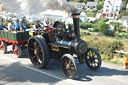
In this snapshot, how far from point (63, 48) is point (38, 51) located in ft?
3.81

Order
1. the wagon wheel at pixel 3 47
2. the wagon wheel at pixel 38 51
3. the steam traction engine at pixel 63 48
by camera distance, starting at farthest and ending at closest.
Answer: the wagon wheel at pixel 3 47 < the wagon wheel at pixel 38 51 < the steam traction engine at pixel 63 48

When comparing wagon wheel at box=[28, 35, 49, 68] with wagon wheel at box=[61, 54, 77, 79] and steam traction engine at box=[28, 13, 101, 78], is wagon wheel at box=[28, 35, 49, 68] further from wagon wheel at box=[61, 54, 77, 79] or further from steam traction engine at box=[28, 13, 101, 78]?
wagon wheel at box=[61, 54, 77, 79]

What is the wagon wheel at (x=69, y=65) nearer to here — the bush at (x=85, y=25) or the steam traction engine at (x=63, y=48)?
the steam traction engine at (x=63, y=48)

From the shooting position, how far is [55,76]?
19.2 feet

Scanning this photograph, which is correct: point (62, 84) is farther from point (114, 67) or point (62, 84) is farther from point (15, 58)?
point (15, 58)

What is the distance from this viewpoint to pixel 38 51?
657 centimetres

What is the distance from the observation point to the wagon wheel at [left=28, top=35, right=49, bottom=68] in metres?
6.08

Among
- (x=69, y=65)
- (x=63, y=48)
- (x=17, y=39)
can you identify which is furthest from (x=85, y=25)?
(x=69, y=65)

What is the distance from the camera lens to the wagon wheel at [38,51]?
19.9 ft

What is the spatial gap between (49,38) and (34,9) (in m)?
1.47

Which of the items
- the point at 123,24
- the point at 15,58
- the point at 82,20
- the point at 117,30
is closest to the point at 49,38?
the point at 15,58

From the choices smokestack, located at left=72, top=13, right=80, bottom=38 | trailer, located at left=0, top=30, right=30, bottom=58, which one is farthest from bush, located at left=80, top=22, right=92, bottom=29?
smokestack, located at left=72, top=13, right=80, bottom=38

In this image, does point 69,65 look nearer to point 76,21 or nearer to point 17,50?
point 76,21

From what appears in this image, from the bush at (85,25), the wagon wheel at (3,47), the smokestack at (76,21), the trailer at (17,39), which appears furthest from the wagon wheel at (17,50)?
the bush at (85,25)
